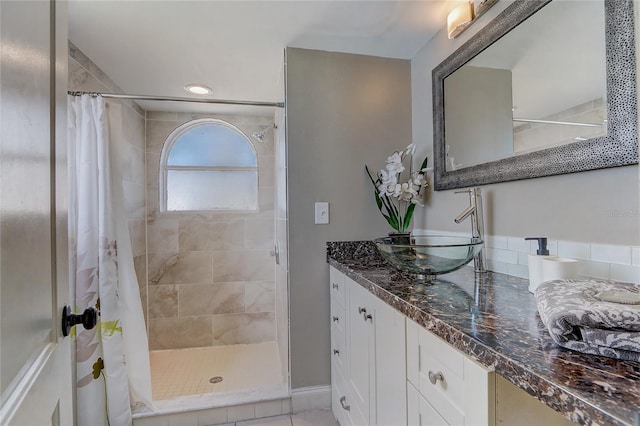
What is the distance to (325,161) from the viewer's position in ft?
5.71

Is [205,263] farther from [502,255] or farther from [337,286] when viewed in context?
[502,255]

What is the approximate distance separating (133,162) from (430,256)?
2399 mm

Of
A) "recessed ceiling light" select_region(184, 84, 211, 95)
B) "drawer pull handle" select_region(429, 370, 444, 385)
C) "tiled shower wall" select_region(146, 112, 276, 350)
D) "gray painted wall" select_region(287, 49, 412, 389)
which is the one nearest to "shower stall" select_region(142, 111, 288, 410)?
"tiled shower wall" select_region(146, 112, 276, 350)

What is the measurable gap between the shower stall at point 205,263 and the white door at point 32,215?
1.71 metres

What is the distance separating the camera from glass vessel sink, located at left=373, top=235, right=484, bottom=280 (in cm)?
102

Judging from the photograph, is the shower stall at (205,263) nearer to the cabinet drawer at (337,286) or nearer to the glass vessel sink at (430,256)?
the cabinet drawer at (337,286)

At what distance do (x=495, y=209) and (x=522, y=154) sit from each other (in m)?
0.25

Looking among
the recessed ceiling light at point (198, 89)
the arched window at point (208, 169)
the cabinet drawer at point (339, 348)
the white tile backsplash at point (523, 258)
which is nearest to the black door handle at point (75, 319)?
the cabinet drawer at point (339, 348)

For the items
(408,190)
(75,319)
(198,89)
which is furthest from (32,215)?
(198,89)

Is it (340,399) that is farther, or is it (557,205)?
(340,399)

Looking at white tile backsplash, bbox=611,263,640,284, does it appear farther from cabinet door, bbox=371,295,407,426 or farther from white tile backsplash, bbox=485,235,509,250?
cabinet door, bbox=371,295,407,426

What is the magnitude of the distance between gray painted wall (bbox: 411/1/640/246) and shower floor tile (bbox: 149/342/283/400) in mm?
1700

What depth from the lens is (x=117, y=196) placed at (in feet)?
5.44

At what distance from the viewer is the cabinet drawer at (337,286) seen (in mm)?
1492
